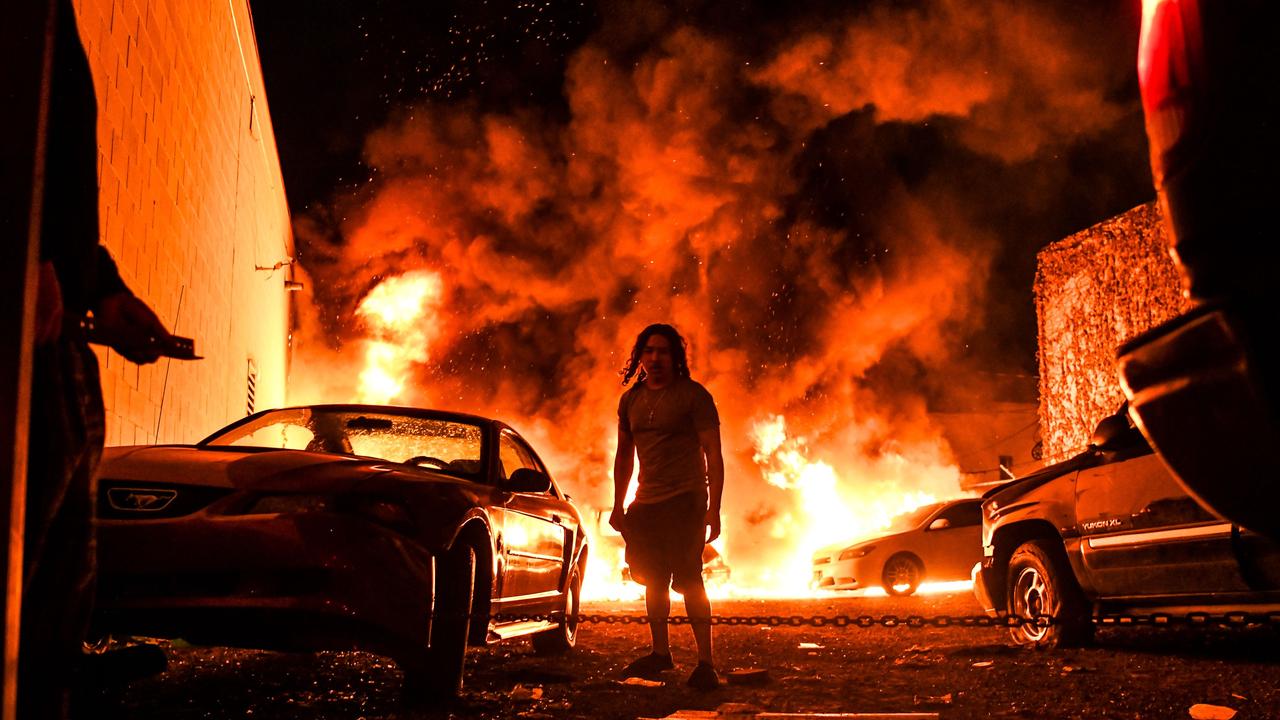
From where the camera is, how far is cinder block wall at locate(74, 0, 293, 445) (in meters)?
6.39

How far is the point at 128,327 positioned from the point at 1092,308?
1627 cm

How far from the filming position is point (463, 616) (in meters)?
4.61

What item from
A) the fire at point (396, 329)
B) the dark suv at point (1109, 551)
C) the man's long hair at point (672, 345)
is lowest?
the dark suv at point (1109, 551)

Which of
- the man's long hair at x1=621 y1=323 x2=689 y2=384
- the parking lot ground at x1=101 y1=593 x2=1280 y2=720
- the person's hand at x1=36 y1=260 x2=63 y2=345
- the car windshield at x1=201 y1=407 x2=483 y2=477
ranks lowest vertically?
the parking lot ground at x1=101 y1=593 x2=1280 y2=720

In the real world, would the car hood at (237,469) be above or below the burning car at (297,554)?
above

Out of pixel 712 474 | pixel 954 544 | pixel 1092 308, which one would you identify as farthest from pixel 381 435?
pixel 1092 308

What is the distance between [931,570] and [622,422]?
912 centimetres

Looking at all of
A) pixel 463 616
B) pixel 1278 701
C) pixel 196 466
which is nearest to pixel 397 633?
pixel 463 616

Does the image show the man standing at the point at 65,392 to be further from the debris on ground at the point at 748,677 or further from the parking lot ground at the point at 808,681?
the debris on ground at the point at 748,677

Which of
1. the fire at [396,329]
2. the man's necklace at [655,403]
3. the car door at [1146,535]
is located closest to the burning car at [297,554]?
the man's necklace at [655,403]

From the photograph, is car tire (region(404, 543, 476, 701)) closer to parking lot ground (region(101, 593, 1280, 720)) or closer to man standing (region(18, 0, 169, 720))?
parking lot ground (region(101, 593, 1280, 720))

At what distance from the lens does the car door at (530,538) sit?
5824 millimetres

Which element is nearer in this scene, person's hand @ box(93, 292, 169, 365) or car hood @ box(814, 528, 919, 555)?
person's hand @ box(93, 292, 169, 365)

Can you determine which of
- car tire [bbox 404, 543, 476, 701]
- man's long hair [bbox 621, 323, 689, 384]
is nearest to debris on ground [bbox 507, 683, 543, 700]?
car tire [bbox 404, 543, 476, 701]
